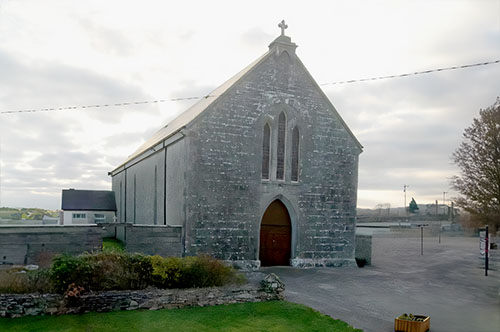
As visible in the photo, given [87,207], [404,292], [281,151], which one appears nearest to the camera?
[404,292]

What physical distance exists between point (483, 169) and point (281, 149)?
734 inches

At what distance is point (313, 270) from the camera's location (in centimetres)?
Answer: 2456

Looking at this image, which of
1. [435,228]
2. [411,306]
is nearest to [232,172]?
[411,306]

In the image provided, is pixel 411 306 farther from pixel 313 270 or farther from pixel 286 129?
pixel 286 129

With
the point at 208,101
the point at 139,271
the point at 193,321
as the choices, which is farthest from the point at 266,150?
the point at 193,321

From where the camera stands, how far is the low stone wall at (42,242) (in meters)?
18.7

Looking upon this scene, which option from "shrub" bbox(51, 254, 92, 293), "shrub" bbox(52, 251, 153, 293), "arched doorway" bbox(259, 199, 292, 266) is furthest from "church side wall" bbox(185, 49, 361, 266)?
"shrub" bbox(51, 254, 92, 293)

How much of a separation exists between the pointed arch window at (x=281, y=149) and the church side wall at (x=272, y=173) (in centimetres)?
30

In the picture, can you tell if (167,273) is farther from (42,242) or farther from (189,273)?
(42,242)

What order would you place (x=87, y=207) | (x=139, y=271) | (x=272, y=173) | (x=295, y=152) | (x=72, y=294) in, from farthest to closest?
(x=87, y=207) < (x=295, y=152) < (x=272, y=173) < (x=139, y=271) < (x=72, y=294)

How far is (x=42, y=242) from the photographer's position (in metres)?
19.3

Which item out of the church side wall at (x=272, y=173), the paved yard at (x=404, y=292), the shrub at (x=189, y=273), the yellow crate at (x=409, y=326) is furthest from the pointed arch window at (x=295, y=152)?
the yellow crate at (x=409, y=326)

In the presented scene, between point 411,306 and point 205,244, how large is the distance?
10607 millimetres

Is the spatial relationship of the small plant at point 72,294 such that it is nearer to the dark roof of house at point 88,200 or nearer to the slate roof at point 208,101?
the slate roof at point 208,101
